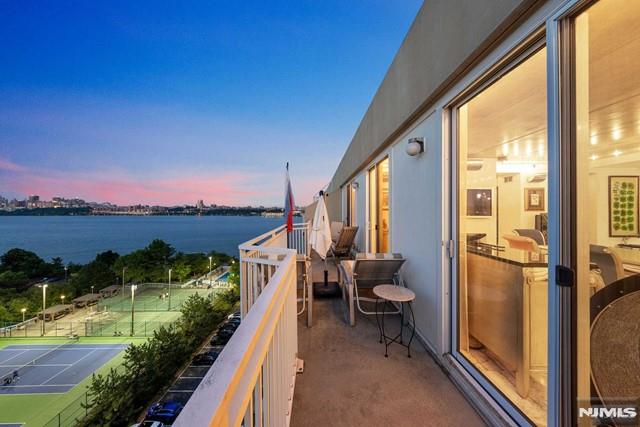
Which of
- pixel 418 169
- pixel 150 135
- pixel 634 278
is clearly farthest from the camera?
pixel 150 135

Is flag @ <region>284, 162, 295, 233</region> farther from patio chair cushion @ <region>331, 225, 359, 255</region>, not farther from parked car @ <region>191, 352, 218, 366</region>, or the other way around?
parked car @ <region>191, 352, 218, 366</region>

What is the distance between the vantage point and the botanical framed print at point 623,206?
1229 mm

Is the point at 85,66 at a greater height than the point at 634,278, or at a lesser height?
greater

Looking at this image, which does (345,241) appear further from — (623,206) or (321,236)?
(623,206)

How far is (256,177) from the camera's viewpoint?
3231cm

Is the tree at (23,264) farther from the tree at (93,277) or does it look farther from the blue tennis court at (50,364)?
the blue tennis court at (50,364)

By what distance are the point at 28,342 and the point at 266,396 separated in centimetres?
3224

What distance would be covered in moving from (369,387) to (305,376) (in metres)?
0.55

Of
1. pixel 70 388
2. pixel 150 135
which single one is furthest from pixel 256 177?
pixel 70 388

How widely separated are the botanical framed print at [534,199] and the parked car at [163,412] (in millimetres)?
11072

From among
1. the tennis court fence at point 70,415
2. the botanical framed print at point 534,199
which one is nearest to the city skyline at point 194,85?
the botanical framed print at point 534,199

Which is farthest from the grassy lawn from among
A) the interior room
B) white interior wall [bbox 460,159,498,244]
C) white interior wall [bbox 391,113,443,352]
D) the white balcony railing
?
white interior wall [bbox 460,159,498,244]

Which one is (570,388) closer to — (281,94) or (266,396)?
(266,396)

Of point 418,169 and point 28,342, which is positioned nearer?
point 418,169
